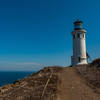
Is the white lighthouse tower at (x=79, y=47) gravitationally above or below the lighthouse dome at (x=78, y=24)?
below

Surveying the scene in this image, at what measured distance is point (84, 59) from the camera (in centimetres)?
3020

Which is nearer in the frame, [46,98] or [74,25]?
[46,98]

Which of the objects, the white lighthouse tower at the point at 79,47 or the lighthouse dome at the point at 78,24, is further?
the lighthouse dome at the point at 78,24

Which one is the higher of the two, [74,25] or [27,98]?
[74,25]

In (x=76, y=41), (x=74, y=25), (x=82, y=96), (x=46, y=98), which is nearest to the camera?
(x=46, y=98)

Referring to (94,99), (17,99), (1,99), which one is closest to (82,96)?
(94,99)

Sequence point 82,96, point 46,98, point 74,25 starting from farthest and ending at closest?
point 74,25 < point 82,96 < point 46,98

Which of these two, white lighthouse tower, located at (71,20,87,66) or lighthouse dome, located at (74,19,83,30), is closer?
white lighthouse tower, located at (71,20,87,66)

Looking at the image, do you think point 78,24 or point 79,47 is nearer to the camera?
point 79,47

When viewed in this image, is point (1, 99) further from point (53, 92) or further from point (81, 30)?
point (81, 30)

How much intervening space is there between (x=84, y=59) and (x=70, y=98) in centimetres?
2358

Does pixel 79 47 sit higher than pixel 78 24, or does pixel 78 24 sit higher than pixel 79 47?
pixel 78 24

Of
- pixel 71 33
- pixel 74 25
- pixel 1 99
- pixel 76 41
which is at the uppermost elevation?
pixel 74 25

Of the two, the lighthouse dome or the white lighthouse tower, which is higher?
the lighthouse dome
